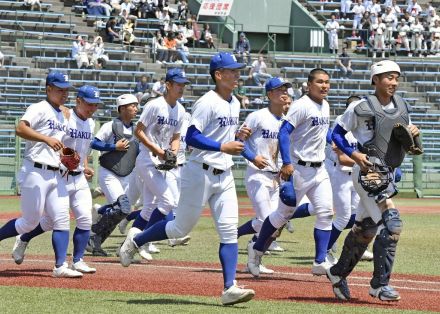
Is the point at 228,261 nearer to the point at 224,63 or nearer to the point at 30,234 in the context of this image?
the point at 224,63

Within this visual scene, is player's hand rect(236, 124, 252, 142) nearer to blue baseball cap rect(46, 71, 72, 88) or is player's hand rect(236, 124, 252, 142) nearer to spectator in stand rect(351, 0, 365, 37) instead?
blue baseball cap rect(46, 71, 72, 88)

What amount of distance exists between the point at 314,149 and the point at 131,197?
Answer: 14.6 ft

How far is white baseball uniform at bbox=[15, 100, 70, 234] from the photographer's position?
11.3 meters

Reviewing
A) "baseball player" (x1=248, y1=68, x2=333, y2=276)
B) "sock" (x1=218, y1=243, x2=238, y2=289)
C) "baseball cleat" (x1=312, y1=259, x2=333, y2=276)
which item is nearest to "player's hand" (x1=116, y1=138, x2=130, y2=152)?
"baseball player" (x1=248, y1=68, x2=333, y2=276)

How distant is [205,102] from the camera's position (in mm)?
9820

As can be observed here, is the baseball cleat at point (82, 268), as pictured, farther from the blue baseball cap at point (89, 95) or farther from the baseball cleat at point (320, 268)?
the baseball cleat at point (320, 268)

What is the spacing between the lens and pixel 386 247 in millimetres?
9492

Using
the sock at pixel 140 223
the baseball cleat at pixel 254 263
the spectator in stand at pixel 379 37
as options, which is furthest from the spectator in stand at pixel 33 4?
the baseball cleat at pixel 254 263

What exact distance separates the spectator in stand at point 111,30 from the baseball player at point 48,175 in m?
24.6

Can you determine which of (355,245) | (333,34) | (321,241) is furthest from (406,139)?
(333,34)

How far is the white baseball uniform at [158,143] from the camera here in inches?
535

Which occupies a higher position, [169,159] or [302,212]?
[169,159]

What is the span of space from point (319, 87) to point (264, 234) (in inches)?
69.8

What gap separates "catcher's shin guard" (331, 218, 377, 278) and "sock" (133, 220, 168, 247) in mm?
1678
